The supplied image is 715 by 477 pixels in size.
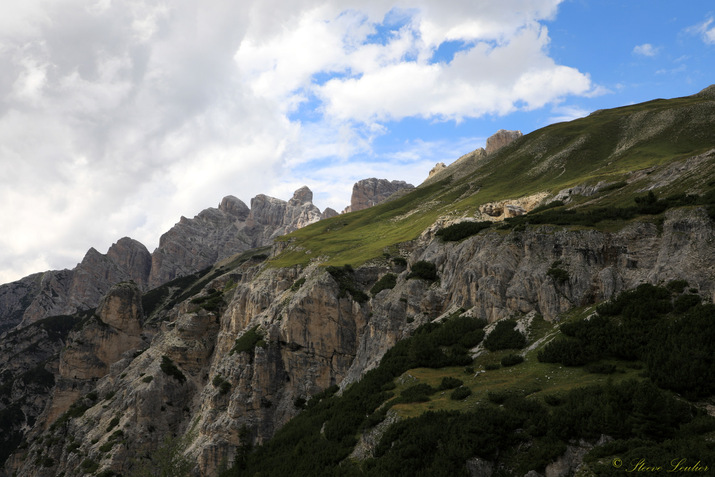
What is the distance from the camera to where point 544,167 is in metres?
99.6

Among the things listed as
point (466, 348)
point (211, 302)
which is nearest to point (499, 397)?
point (466, 348)

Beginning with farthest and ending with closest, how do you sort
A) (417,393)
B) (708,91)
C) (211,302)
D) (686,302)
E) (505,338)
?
(708,91) < (211,302) < (505,338) < (417,393) < (686,302)

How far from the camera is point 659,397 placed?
822 inches

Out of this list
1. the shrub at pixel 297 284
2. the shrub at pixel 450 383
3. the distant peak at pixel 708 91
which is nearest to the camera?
the shrub at pixel 450 383

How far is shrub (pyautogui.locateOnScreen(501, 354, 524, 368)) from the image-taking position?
31797 mm

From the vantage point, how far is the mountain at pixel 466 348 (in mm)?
23031

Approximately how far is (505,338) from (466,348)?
3.67m

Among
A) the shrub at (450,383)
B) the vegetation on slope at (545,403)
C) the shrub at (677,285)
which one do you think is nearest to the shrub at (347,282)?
the vegetation on slope at (545,403)

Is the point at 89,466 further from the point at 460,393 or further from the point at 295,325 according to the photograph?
the point at 460,393

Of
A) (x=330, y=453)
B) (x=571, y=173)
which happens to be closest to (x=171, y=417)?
(x=330, y=453)

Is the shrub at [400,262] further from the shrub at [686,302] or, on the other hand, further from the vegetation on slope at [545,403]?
the shrub at [686,302]

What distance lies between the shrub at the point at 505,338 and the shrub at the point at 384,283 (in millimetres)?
26608

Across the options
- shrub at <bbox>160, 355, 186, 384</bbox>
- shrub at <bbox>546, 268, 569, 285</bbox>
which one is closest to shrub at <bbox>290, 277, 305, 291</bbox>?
shrub at <bbox>160, 355, 186, 384</bbox>

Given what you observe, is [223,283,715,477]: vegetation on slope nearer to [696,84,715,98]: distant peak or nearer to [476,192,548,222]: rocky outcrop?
[476,192,548,222]: rocky outcrop
